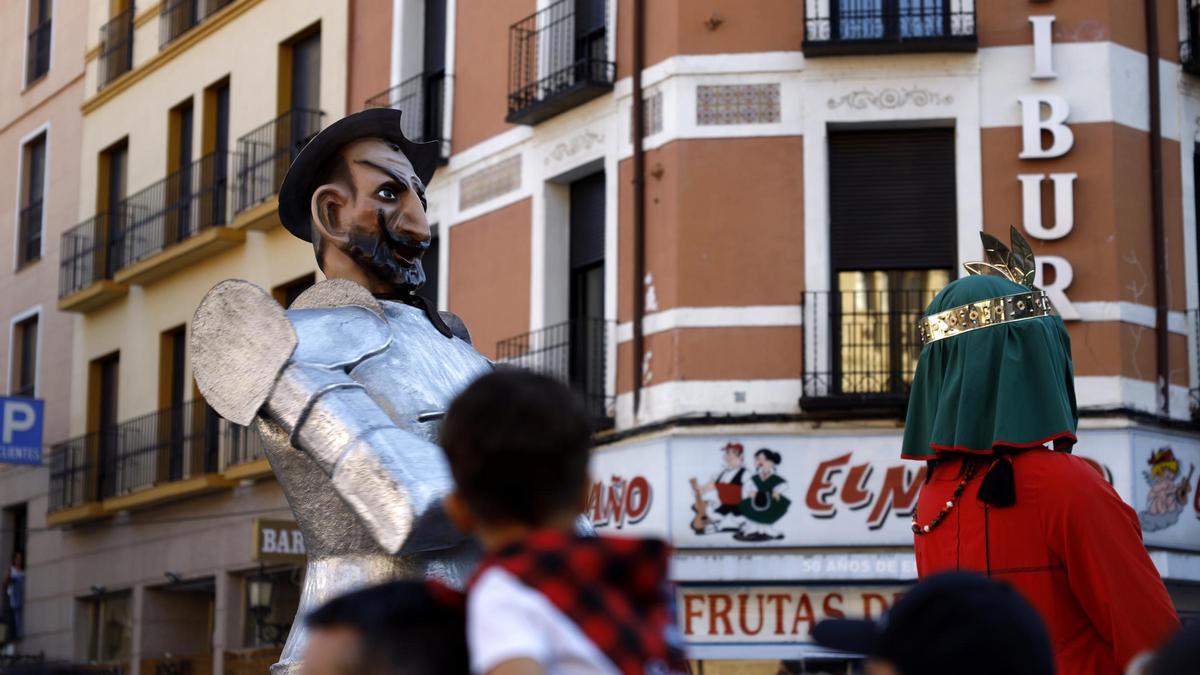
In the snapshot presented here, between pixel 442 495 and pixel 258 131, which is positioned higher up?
pixel 258 131

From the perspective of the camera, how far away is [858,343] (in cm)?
1822

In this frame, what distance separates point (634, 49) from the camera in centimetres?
1917

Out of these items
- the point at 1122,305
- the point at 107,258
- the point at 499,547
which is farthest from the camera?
the point at 107,258

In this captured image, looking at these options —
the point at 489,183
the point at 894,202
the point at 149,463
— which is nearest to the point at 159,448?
the point at 149,463

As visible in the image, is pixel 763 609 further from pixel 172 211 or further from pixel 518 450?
pixel 518 450

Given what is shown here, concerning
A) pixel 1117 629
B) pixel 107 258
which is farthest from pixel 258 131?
pixel 1117 629

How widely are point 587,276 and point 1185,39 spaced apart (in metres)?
6.18

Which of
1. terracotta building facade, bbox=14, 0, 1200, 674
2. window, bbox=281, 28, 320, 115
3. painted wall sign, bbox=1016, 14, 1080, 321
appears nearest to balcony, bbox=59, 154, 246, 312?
window, bbox=281, 28, 320, 115

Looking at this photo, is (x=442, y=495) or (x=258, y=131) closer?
(x=442, y=495)

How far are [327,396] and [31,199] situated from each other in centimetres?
2939

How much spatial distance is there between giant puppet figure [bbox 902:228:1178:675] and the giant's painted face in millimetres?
1385

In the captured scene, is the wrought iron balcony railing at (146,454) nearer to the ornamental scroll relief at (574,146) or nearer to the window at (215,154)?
the window at (215,154)

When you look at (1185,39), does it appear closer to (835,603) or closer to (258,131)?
(835,603)

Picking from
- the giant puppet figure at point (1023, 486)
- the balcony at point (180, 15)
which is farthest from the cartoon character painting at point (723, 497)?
the giant puppet figure at point (1023, 486)
